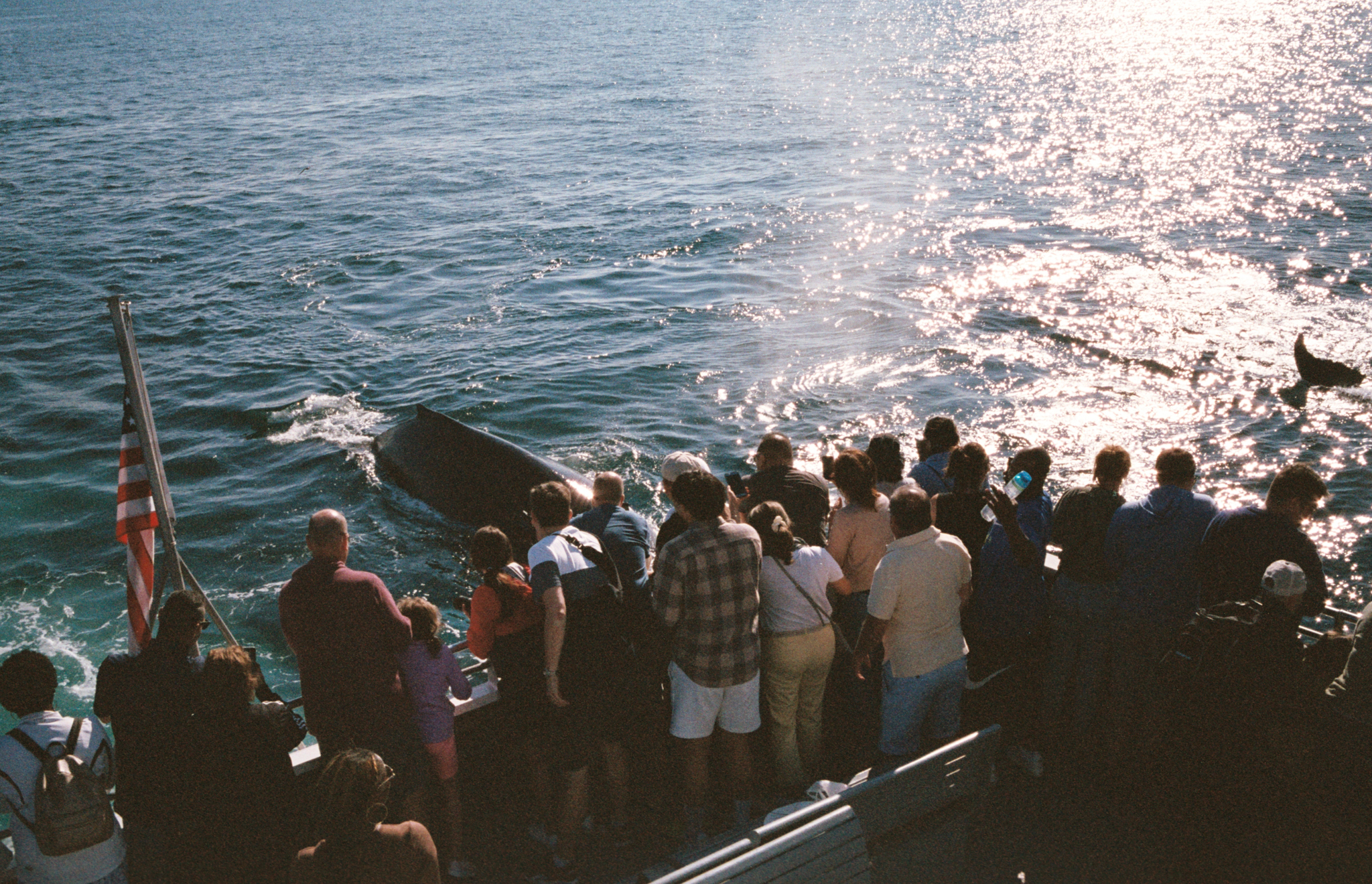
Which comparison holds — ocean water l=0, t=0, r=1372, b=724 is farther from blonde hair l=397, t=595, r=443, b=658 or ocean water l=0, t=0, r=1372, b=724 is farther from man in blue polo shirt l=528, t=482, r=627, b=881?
man in blue polo shirt l=528, t=482, r=627, b=881

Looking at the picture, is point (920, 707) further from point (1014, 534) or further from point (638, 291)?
point (638, 291)

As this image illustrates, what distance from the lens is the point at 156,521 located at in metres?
7.12

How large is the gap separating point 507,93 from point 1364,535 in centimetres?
6332

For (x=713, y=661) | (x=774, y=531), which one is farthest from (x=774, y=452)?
(x=713, y=661)

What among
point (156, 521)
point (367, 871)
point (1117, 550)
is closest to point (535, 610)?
point (367, 871)

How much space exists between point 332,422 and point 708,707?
49.1 ft

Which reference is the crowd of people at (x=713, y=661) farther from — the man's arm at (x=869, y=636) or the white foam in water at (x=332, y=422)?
the white foam in water at (x=332, y=422)

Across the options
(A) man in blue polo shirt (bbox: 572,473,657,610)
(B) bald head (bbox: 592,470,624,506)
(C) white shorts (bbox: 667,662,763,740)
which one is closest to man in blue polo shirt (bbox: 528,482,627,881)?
(A) man in blue polo shirt (bbox: 572,473,657,610)

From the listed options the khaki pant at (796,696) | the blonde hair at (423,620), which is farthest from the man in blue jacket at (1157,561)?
the blonde hair at (423,620)

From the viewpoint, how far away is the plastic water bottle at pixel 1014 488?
6.66 meters

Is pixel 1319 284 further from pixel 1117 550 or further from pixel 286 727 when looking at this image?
pixel 286 727

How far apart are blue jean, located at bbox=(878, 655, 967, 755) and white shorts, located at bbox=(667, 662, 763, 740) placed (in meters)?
0.85

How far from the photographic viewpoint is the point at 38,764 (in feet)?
15.7

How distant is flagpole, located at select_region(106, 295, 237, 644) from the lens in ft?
21.1
